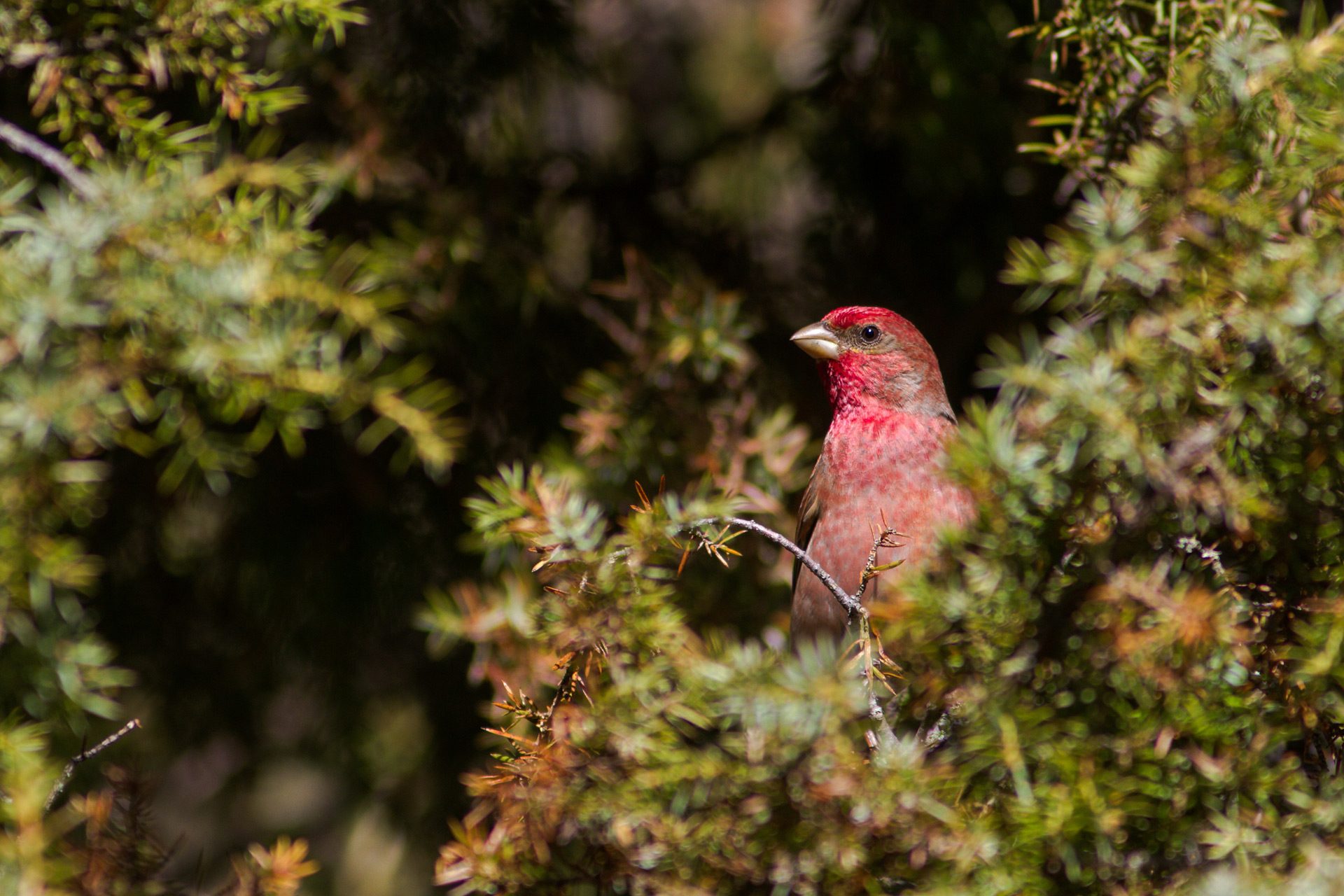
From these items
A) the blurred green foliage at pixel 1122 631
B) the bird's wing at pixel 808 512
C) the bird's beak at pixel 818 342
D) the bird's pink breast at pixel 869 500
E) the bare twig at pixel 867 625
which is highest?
the blurred green foliage at pixel 1122 631

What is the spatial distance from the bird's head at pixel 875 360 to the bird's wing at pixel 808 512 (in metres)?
0.27

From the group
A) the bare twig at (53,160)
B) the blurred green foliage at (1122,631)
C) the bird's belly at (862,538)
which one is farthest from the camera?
the bird's belly at (862,538)

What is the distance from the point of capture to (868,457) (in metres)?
2.87

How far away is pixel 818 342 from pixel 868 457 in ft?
1.20

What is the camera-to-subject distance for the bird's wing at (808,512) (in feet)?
9.64

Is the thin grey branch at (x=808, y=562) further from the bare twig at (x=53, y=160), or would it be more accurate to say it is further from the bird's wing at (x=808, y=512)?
the bird's wing at (x=808, y=512)

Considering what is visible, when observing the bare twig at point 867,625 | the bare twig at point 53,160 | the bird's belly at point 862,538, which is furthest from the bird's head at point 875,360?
the bare twig at point 53,160

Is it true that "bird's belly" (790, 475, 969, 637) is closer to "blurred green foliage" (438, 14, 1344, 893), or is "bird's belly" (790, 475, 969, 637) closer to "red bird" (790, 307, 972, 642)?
"red bird" (790, 307, 972, 642)

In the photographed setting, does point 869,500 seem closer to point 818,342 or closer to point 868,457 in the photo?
point 868,457

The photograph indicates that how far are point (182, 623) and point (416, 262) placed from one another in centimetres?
136

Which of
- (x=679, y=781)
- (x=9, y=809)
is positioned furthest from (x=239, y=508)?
(x=679, y=781)

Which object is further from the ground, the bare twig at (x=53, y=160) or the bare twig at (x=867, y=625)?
the bare twig at (x=53, y=160)

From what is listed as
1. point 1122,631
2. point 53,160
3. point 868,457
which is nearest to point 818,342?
point 868,457

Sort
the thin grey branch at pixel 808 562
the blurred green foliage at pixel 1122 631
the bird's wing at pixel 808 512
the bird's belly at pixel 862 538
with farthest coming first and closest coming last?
the bird's wing at pixel 808 512
the bird's belly at pixel 862 538
the thin grey branch at pixel 808 562
the blurred green foliage at pixel 1122 631
